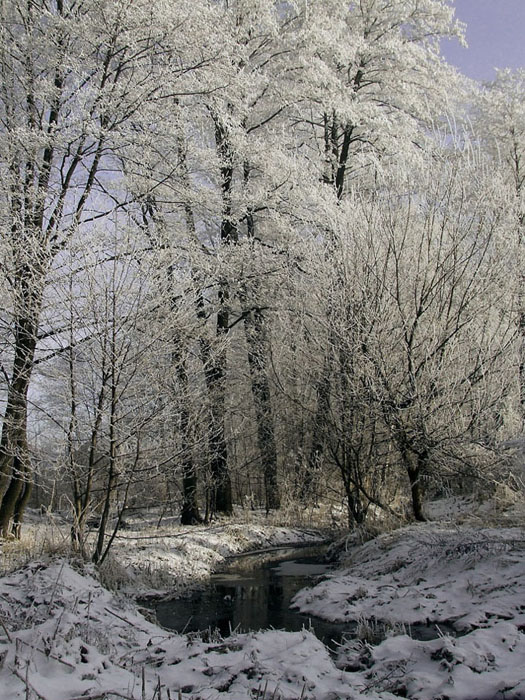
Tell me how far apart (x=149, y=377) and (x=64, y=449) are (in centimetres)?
146

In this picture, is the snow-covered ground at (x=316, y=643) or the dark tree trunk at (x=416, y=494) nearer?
the snow-covered ground at (x=316, y=643)

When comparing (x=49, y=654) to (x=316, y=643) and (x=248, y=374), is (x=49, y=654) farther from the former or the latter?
(x=248, y=374)

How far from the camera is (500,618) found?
16.2ft

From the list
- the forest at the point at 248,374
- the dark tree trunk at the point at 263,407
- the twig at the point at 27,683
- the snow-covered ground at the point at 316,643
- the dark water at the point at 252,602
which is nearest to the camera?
the twig at the point at 27,683

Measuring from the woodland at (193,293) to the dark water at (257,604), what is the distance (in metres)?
1.22

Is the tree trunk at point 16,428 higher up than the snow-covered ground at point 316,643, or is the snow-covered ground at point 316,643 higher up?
the tree trunk at point 16,428

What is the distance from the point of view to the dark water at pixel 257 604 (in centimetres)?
582

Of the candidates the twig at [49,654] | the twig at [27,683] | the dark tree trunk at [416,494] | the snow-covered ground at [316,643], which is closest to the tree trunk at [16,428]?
the snow-covered ground at [316,643]

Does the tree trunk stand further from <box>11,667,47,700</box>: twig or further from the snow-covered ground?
<box>11,667,47,700</box>: twig

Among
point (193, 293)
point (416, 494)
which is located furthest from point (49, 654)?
point (416, 494)

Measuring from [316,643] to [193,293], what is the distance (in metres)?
6.34

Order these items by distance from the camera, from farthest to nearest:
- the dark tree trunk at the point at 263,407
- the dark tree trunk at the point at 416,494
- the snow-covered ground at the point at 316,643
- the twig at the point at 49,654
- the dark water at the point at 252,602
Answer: the dark tree trunk at the point at 263,407, the dark tree trunk at the point at 416,494, the dark water at the point at 252,602, the twig at the point at 49,654, the snow-covered ground at the point at 316,643

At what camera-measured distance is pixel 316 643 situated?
411cm

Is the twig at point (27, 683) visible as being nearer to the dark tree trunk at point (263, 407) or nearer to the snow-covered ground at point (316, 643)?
the snow-covered ground at point (316, 643)
